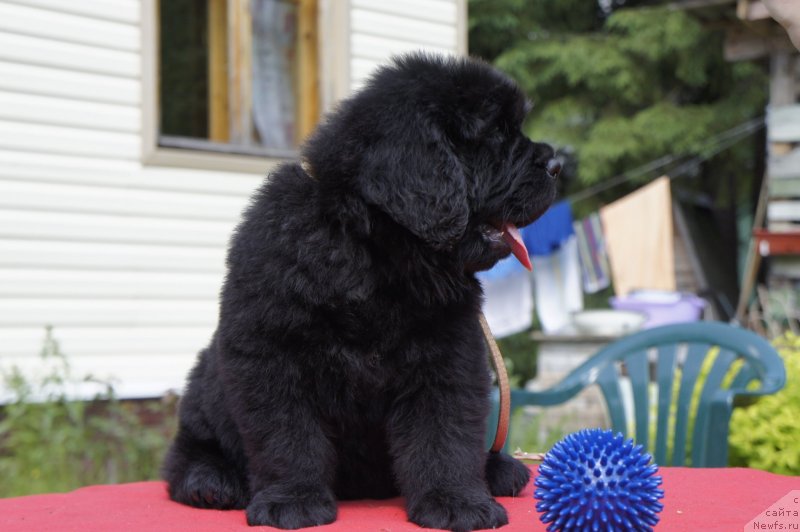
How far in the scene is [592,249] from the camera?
26.9 feet

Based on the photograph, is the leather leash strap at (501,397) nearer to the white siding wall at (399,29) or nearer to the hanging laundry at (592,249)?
the white siding wall at (399,29)

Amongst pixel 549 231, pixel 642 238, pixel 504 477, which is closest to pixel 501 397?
pixel 504 477

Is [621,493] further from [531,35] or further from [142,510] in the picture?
[531,35]

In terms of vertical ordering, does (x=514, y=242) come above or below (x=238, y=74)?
below

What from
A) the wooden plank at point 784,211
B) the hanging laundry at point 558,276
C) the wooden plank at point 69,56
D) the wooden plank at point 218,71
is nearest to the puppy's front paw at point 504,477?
the wooden plank at point 69,56

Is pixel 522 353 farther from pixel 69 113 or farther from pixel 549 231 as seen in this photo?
pixel 69 113

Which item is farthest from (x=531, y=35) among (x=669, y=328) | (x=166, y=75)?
(x=669, y=328)

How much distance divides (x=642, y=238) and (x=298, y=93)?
12.1ft

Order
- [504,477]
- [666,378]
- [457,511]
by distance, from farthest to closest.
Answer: [666,378] → [504,477] → [457,511]

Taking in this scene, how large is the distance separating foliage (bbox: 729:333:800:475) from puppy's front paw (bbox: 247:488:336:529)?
2200 mm

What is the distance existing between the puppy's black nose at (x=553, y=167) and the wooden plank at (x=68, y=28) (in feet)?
12.4

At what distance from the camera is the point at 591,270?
27.1ft

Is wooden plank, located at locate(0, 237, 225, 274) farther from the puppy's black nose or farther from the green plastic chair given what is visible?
the puppy's black nose

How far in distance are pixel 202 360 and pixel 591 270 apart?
653 centimetres
